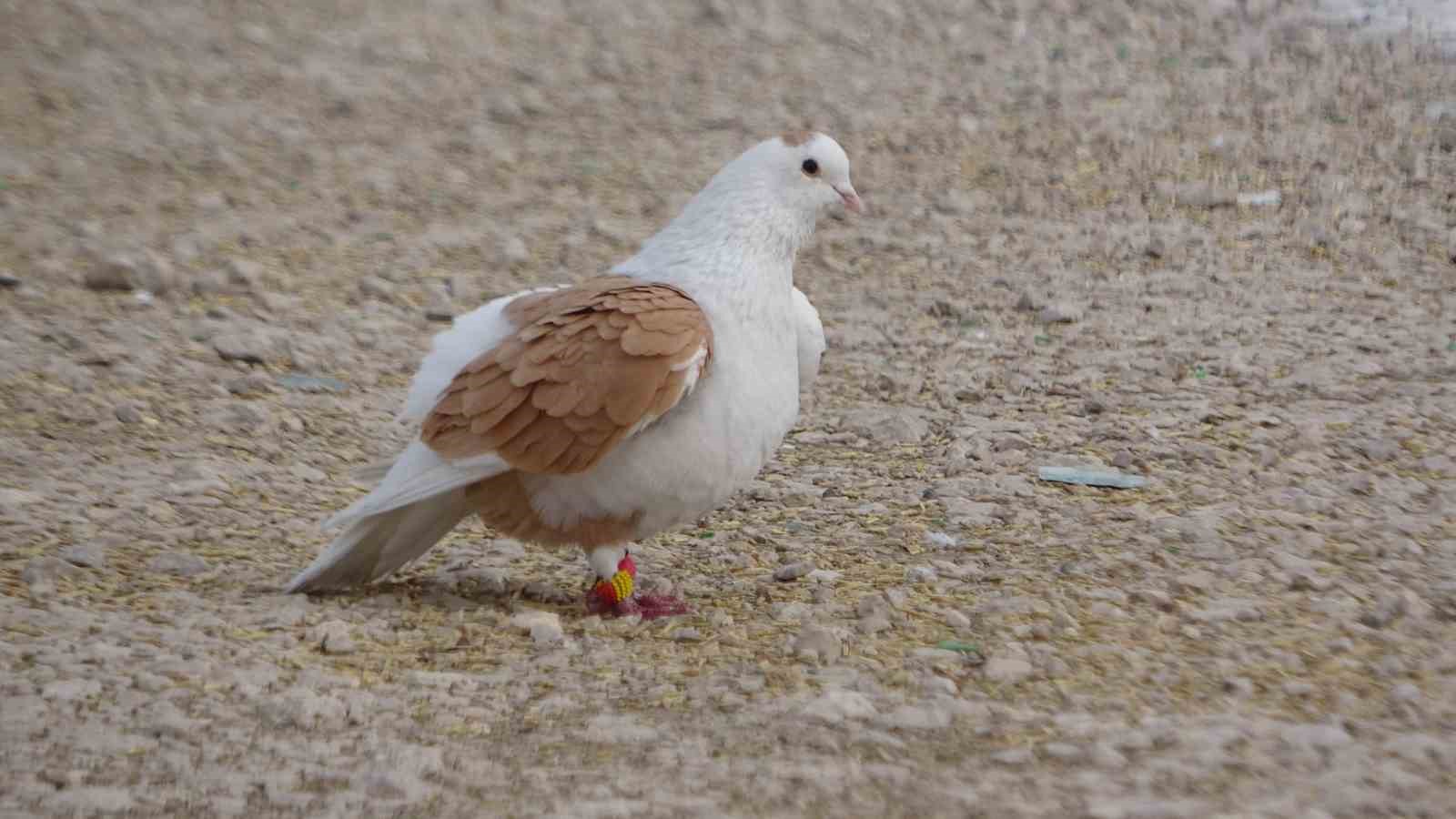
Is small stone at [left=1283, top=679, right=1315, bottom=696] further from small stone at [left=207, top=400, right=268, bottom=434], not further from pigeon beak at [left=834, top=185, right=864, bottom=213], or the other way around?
small stone at [left=207, top=400, right=268, bottom=434]

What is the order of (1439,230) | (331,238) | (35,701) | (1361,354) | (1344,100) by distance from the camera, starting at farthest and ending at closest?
(1344,100) → (331,238) → (1439,230) → (1361,354) → (35,701)

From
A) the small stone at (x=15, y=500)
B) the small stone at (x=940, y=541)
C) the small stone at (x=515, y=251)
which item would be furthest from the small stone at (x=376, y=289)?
the small stone at (x=940, y=541)

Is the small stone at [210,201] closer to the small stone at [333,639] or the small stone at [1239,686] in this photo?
the small stone at [333,639]

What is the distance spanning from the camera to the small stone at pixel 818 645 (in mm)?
3619

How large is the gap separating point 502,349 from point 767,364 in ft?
2.00

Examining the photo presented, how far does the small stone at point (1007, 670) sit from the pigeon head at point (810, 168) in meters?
1.27

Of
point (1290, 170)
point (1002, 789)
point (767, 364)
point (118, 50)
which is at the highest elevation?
point (1290, 170)

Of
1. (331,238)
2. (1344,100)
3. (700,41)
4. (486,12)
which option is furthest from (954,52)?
(331,238)

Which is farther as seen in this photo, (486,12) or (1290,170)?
(486,12)

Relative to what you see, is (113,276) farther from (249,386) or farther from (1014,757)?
(1014,757)

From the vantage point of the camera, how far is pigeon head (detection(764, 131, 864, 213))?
164 inches

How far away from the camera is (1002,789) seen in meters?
2.91

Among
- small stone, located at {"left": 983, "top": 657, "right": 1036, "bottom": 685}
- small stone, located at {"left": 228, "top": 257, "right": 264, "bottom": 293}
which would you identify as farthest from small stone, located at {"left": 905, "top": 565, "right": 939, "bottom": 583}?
small stone, located at {"left": 228, "top": 257, "right": 264, "bottom": 293}

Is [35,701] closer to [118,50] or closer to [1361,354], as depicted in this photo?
[1361,354]
